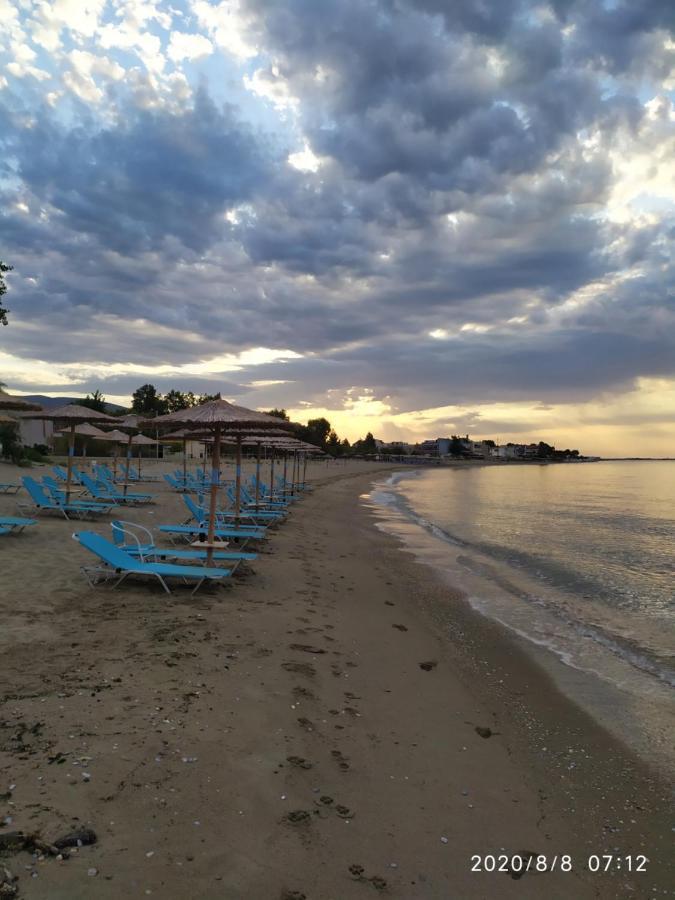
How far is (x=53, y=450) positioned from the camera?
3934 centimetres

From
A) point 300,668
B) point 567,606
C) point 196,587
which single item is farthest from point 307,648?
point 567,606

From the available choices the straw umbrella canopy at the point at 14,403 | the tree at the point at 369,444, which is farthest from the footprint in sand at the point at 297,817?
the tree at the point at 369,444

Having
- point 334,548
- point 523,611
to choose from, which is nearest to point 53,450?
point 334,548

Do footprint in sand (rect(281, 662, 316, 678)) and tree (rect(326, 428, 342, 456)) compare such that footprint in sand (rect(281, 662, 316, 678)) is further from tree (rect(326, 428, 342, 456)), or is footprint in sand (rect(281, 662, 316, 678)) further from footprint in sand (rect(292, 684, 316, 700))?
tree (rect(326, 428, 342, 456))

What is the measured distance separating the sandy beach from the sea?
0.55 metres

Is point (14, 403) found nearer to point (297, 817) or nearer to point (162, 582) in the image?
point (162, 582)

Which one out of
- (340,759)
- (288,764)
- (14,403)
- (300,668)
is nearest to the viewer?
(288,764)

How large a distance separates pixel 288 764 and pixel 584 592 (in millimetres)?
8876

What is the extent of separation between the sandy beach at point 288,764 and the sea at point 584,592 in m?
0.55

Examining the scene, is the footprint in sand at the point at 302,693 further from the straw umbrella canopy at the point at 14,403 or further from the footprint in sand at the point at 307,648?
the straw umbrella canopy at the point at 14,403

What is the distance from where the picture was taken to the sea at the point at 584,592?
5.39 m

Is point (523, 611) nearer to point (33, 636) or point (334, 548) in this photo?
point (334, 548)

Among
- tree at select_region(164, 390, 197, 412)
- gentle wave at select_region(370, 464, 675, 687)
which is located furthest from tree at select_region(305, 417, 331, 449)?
gentle wave at select_region(370, 464, 675, 687)

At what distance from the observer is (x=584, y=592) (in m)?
10.6
